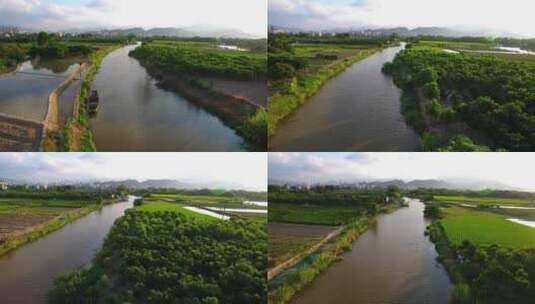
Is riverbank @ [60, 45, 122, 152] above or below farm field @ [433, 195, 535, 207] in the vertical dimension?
above

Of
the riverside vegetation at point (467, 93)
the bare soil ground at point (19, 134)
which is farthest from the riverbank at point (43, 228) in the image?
the riverside vegetation at point (467, 93)

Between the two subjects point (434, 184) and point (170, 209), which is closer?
point (434, 184)

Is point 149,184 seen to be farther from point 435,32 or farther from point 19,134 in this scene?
point 435,32

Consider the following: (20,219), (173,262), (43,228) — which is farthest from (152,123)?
(43,228)

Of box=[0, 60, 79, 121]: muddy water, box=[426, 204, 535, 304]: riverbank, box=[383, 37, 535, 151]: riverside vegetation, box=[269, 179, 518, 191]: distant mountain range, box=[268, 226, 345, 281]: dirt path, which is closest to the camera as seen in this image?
box=[426, 204, 535, 304]: riverbank

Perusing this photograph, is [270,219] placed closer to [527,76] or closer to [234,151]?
[234,151]

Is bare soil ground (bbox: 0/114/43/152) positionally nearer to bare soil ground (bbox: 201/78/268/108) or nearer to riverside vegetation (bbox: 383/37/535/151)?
bare soil ground (bbox: 201/78/268/108)

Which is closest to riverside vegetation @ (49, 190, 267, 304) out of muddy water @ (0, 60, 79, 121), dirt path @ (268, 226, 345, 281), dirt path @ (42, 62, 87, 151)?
dirt path @ (268, 226, 345, 281)
